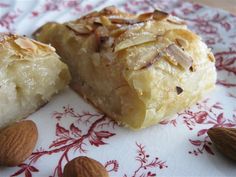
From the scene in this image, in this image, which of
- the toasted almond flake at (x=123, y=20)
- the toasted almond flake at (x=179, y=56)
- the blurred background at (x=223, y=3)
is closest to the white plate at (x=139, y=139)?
the toasted almond flake at (x=179, y=56)

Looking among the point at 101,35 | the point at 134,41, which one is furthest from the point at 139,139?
the point at 101,35

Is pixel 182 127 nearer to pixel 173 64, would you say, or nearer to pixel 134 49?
pixel 173 64

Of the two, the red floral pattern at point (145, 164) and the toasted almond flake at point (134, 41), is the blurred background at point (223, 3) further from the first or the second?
the red floral pattern at point (145, 164)

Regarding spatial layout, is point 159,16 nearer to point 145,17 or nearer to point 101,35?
point 145,17

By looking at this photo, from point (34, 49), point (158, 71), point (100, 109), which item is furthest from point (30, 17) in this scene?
point (158, 71)

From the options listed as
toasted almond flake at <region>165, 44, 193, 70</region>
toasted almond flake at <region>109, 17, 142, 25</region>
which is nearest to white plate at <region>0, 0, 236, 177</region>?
toasted almond flake at <region>165, 44, 193, 70</region>
